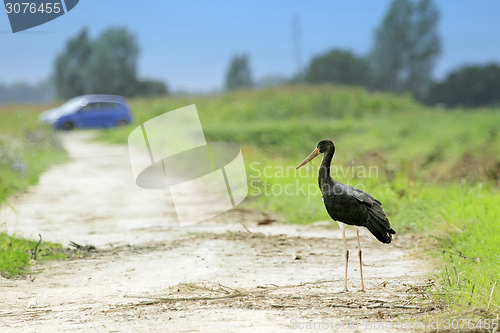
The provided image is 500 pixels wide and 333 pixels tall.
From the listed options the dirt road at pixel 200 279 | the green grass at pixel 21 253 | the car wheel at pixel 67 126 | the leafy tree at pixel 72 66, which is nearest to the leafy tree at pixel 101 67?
the leafy tree at pixel 72 66

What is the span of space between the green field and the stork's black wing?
2.27 ft

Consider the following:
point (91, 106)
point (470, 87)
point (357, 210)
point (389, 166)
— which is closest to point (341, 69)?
point (470, 87)

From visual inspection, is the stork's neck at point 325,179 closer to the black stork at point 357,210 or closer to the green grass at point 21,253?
the black stork at point 357,210

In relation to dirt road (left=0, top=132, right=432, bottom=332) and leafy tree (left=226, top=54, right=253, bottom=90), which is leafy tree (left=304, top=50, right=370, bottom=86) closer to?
leafy tree (left=226, top=54, right=253, bottom=90)

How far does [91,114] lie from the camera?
97.9ft

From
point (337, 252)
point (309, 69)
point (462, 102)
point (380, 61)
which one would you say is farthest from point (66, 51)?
point (337, 252)

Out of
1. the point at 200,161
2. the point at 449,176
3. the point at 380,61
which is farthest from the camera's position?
the point at 380,61

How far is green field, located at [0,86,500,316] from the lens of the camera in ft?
23.3

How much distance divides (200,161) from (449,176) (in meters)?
5.84

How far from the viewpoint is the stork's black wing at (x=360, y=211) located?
5.70 meters

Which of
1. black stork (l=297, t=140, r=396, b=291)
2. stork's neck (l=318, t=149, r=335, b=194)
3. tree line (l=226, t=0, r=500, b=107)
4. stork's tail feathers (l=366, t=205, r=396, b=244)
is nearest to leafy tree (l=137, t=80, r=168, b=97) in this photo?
tree line (l=226, t=0, r=500, b=107)

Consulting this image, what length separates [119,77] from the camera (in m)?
60.0

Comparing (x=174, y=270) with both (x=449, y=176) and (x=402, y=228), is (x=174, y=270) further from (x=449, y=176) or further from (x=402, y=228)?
(x=449, y=176)

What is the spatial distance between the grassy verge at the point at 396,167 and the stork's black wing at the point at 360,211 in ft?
2.36
